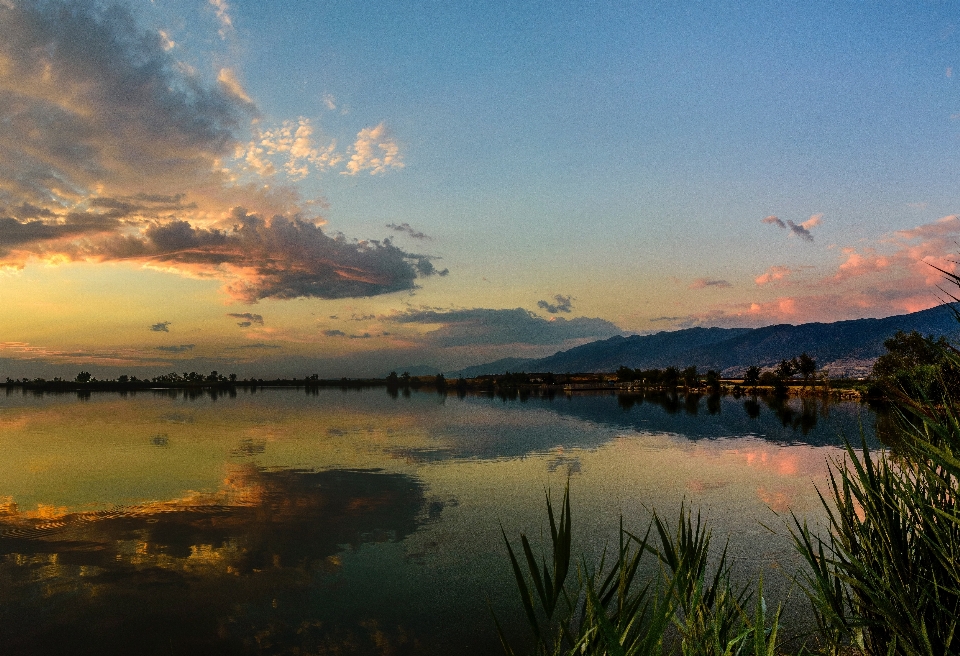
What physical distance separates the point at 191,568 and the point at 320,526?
5.78 meters

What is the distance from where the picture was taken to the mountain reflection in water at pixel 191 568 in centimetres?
1442

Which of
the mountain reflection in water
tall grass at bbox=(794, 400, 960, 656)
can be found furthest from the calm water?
tall grass at bbox=(794, 400, 960, 656)

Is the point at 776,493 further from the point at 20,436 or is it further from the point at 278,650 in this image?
the point at 20,436

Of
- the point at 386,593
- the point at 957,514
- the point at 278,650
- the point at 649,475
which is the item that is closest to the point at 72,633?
the point at 278,650

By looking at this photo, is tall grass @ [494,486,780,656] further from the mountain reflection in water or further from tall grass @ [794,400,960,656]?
the mountain reflection in water

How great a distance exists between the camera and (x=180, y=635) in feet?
47.8

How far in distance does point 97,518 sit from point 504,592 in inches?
798

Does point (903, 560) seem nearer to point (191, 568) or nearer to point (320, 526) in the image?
point (191, 568)

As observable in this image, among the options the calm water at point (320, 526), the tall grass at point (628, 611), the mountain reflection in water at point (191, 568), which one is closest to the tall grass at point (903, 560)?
the tall grass at point (628, 611)

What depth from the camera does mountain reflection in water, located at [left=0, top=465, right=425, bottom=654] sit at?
14422 mm

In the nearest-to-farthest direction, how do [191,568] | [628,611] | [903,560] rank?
[628,611] < [903,560] < [191,568]

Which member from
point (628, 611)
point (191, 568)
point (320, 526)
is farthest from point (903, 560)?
point (320, 526)

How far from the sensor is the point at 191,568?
1916 cm

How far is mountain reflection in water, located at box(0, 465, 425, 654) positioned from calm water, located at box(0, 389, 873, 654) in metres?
0.08
